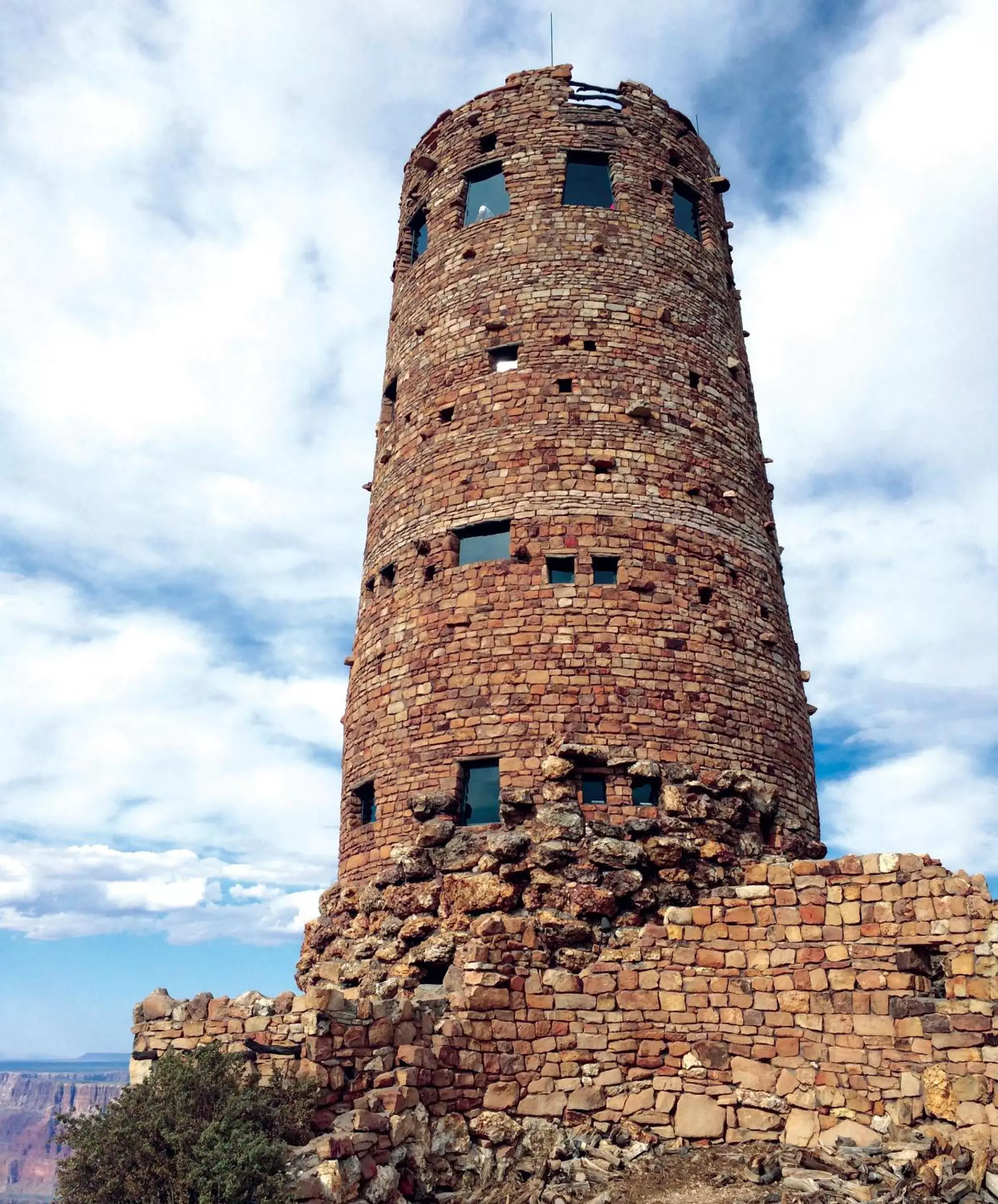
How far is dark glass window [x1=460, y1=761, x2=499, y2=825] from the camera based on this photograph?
13891 mm

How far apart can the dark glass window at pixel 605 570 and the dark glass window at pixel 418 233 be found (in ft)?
24.9

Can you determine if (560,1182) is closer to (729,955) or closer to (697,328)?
(729,955)

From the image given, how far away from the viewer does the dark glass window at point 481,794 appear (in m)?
13.9

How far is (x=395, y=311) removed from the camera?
1953 centimetres

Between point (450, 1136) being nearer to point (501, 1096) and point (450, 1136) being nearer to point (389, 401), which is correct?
point (501, 1096)

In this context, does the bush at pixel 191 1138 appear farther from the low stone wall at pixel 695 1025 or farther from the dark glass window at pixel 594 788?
the dark glass window at pixel 594 788

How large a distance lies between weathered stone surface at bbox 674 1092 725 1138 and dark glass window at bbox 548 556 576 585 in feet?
21.8

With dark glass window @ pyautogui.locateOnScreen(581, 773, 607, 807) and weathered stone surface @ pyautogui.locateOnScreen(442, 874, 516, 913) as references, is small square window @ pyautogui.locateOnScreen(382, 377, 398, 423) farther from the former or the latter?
weathered stone surface @ pyautogui.locateOnScreen(442, 874, 516, 913)

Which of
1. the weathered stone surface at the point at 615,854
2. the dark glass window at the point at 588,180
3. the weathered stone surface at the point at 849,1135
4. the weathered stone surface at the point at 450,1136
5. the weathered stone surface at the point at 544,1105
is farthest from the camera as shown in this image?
the dark glass window at the point at 588,180

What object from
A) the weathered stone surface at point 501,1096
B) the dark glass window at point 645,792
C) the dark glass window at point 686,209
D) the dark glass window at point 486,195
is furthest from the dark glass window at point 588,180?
the weathered stone surface at point 501,1096

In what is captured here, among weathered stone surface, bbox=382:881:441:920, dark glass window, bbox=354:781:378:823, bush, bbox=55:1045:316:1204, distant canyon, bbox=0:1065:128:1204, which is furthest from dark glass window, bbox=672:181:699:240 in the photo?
distant canyon, bbox=0:1065:128:1204

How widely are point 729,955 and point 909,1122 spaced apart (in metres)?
2.41

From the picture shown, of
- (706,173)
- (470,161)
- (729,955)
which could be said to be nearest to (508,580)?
(729,955)

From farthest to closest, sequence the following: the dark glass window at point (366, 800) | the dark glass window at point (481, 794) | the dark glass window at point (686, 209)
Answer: the dark glass window at point (686, 209) → the dark glass window at point (366, 800) → the dark glass window at point (481, 794)
